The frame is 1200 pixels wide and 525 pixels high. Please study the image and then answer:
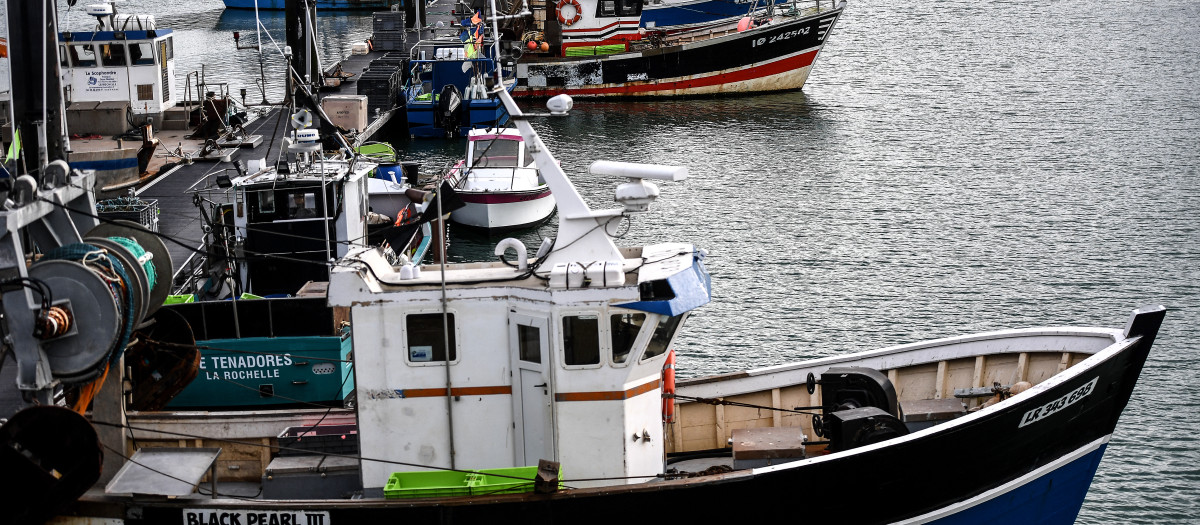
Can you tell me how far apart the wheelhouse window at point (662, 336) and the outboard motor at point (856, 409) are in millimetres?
2095

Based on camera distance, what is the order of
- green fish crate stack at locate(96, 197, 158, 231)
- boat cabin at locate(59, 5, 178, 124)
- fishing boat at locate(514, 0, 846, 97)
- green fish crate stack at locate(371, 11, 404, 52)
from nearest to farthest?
green fish crate stack at locate(96, 197, 158, 231) → boat cabin at locate(59, 5, 178, 124) → fishing boat at locate(514, 0, 846, 97) → green fish crate stack at locate(371, 11, 404, 52)

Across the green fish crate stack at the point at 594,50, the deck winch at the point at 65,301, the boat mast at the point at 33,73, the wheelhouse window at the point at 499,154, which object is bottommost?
the wheelhouse window at the point at 499,154

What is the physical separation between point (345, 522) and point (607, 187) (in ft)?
81.9

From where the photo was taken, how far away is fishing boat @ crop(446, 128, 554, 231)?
32.4m

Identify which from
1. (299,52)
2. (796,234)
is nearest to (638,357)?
(796,234)

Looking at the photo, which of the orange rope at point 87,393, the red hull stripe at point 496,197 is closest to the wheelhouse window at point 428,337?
the orange rope at point 87,393

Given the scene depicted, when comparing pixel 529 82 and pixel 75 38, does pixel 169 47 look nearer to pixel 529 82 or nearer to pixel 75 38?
pixel 75 38

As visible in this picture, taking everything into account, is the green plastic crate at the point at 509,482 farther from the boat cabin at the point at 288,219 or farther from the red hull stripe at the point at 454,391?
the boat cabin at the point at 288,219

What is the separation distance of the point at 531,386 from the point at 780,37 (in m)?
41.3

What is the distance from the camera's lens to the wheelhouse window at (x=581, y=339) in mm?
12594

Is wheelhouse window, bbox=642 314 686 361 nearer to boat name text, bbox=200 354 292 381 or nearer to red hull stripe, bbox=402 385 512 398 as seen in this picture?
red hull stripe, bbox=402 385 512 398

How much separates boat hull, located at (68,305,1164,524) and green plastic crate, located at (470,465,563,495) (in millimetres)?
85

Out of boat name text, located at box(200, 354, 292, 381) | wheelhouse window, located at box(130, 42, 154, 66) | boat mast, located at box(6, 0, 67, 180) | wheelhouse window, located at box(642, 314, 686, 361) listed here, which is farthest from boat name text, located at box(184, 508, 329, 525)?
wheelhouse window, located at box(130, 42, 154, 66)

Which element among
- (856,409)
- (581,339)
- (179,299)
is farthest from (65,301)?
(179,299)
